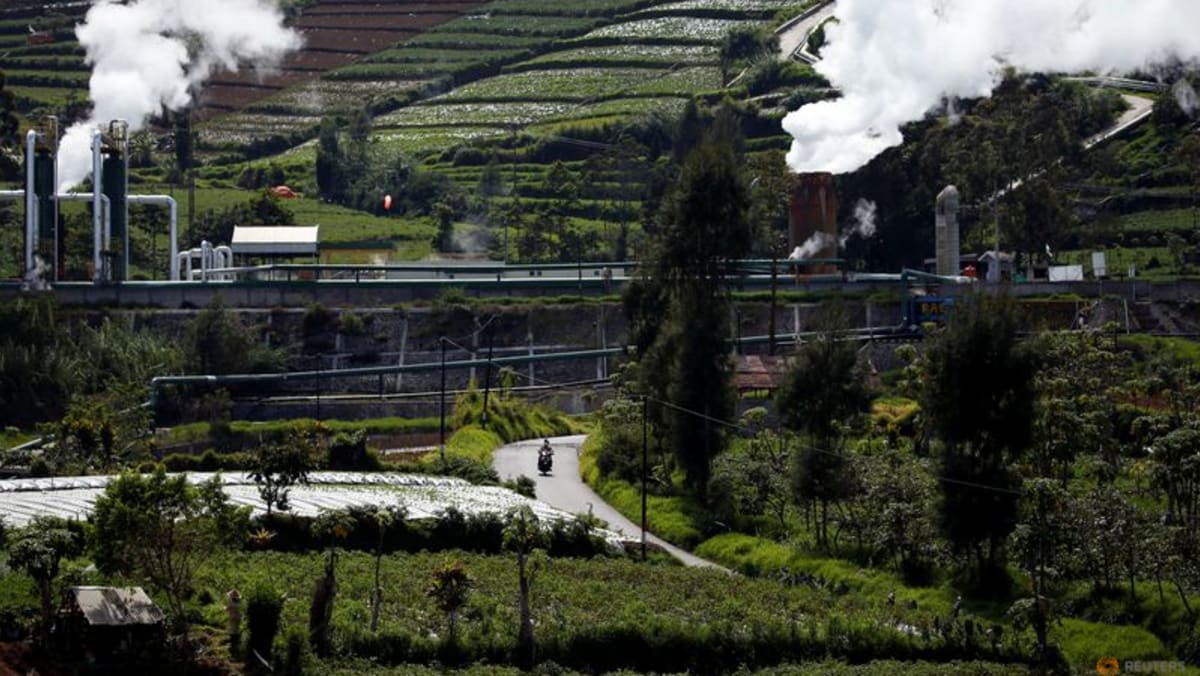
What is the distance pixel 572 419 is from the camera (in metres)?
71.2

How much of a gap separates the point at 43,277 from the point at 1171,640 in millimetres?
53404

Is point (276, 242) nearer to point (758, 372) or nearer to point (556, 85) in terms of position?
point (758, 372)

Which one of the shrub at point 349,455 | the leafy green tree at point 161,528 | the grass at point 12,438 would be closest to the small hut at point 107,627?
the leafy green tree at point 161,528

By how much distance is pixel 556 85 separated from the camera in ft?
452

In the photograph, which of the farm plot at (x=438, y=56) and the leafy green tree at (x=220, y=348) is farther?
the farm plot at (x=438, y=56)

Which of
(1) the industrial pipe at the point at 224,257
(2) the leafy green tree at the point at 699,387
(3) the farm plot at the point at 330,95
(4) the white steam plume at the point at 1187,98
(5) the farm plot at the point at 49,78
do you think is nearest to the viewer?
(2) the leafy green tree at the point at 699,387

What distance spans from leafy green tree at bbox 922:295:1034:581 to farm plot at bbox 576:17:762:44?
103 m

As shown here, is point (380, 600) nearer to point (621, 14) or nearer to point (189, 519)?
point (189, 519)

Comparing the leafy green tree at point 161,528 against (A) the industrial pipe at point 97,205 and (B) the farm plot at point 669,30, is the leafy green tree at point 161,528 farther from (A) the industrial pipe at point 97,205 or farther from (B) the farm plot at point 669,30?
(B) the farm plot at point 669,30

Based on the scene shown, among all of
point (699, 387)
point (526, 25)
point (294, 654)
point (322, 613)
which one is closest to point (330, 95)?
point (526, 25)

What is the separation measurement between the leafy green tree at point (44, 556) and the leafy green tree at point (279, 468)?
8.12 m

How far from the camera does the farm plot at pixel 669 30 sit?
147 m

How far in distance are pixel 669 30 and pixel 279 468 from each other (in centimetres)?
10930

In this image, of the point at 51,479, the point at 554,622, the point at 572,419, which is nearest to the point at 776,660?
the point at 554,622
